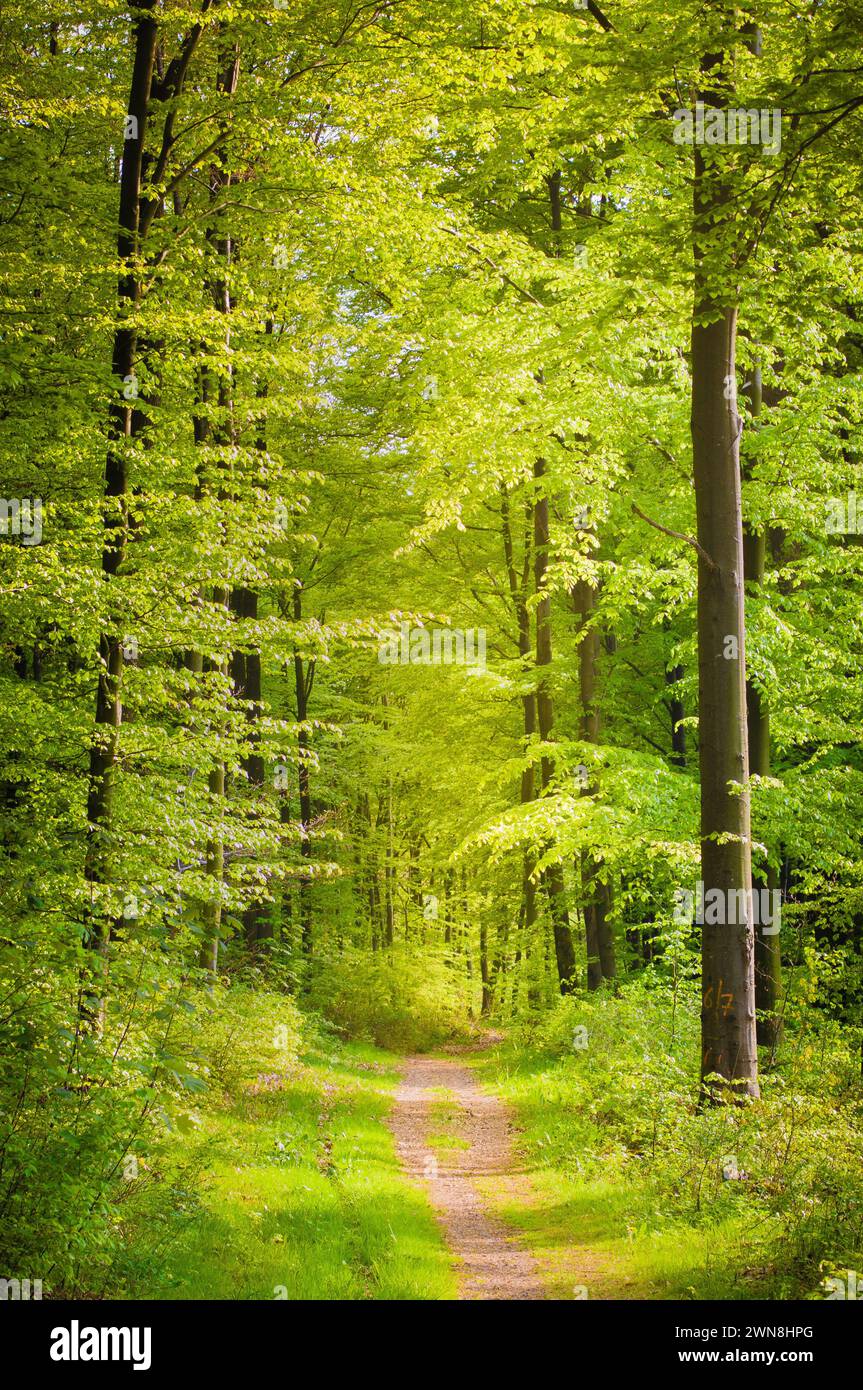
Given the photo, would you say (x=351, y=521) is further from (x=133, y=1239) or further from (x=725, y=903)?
(x=133, y=1239)

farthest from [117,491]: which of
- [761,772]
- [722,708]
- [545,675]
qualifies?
[545,675]

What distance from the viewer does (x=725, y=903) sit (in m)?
8.84

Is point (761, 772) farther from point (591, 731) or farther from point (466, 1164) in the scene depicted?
point (466, 1164)

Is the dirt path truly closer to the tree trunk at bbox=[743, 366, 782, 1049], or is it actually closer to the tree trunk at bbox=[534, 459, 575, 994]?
the tree trunk at bbox=[534, 459, 575, 994]

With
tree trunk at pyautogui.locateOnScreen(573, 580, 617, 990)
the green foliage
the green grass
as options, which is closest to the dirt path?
the green grass

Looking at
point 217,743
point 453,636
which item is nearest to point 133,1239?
point 217,743

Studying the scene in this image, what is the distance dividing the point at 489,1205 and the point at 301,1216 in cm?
219

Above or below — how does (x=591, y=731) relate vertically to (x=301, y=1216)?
above

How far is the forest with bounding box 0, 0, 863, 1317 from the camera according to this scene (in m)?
6.68

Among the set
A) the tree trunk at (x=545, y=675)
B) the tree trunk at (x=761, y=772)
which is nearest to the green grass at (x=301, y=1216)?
the tree trunk at (x=761, y=772)

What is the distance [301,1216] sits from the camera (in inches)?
305

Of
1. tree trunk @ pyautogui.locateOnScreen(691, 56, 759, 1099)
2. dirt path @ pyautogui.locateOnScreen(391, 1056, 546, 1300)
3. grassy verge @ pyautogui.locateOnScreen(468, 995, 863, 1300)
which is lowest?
dirt path @ pyautogui.locateOnScreen(391, 1056, 546, 1300)
